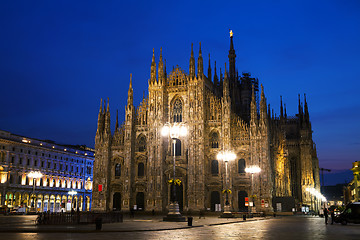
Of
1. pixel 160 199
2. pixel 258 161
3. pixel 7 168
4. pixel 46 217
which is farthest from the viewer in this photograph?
pixel 7 168

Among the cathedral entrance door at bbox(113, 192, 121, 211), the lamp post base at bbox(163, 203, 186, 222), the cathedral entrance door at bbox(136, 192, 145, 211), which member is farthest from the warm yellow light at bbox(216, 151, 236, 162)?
the cathedral entrance door at bbox(113, 192, 121, 211)

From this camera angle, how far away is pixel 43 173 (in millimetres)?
87500

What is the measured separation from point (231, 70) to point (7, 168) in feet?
165

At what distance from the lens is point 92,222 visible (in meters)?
29.9

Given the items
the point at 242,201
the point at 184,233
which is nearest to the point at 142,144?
the point at 242,201

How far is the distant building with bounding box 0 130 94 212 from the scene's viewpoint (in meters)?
78.0

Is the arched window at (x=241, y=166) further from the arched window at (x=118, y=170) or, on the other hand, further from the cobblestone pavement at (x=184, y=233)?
the cobblestone pavement at (x=184, y=233)

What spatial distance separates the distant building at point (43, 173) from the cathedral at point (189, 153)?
38.3 ft

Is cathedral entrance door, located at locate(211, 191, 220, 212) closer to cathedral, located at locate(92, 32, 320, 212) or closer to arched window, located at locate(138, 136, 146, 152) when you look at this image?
cathedral, located at locate(92, 32, 320, 212)

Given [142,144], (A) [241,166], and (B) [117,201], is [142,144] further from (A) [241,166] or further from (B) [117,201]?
(A) [241,166]

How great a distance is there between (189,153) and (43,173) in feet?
142

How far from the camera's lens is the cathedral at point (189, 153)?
5709 centimetres

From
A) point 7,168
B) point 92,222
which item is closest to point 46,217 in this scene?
point 92,222

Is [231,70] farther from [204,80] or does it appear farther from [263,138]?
[263,138]
